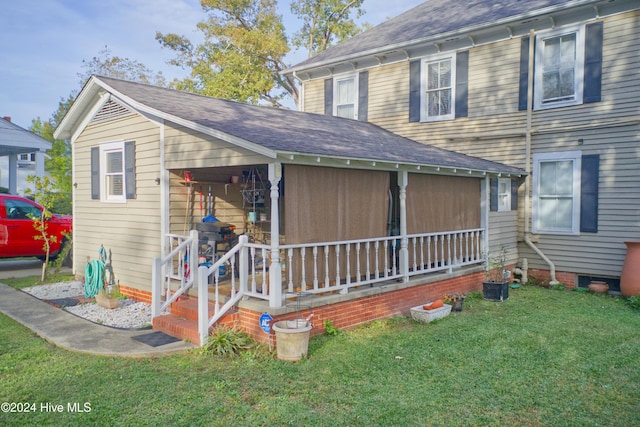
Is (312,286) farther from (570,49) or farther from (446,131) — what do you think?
(570,49)

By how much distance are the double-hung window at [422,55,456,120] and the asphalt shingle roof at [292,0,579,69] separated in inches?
30.7

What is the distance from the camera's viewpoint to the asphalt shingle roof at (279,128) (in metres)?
6.43

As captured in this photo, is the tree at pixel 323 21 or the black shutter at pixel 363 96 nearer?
the black shutter at pixel 363 96

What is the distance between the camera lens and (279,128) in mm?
7508

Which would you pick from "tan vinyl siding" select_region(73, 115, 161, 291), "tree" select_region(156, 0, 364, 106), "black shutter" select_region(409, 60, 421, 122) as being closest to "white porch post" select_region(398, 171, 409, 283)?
"tan vinyl siding" select_region(73, 115, 161, 291)

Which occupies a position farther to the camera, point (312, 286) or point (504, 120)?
point (504, 120)

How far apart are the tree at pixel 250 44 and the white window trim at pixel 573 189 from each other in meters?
15.5

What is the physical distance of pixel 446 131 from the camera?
38.9 feet

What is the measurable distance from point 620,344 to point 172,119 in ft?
23.0

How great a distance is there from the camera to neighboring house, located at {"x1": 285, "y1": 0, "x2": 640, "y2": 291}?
9.48 metres

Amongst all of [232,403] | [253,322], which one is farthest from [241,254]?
[232,403]

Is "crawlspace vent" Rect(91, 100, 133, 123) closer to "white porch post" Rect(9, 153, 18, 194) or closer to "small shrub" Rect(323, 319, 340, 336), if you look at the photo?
"small shrub" Rect(323, 319, 340, 336)

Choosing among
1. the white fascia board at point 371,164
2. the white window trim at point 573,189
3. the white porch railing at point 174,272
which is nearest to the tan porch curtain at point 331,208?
the white fascia board at point 371,164

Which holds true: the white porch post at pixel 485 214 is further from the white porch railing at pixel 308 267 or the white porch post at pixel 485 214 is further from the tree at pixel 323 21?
the tree at pixel 323 21
